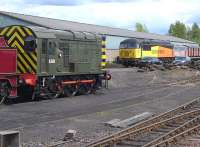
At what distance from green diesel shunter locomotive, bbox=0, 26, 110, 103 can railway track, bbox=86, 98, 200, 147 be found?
244 inches

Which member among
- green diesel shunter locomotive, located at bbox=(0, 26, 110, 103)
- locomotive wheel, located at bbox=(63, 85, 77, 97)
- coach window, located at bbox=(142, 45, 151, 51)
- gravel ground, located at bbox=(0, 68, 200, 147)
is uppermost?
coach window, located at bbox=(142, 45, 151, 51)

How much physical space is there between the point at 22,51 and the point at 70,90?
3.35 metres

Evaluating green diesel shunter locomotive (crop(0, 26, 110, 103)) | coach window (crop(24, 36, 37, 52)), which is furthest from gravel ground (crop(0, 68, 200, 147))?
coach window (crop(24, 36, 37, 52))

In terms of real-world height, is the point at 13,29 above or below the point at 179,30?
below

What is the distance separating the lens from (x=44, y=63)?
1989 centimetres

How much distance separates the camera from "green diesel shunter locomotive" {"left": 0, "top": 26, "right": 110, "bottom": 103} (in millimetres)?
18688

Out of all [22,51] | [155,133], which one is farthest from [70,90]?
[155,133]

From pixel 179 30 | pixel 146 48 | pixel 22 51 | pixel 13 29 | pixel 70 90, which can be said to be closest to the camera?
pixel 22 51

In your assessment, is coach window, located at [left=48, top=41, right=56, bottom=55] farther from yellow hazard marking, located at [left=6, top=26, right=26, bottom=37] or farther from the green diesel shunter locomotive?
yellow hazard marking, located at [left=6, top=26, right=26, bottom=37]

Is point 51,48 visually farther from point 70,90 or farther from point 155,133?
point 155,133

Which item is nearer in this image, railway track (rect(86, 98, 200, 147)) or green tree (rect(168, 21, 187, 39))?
railway track (rect(86, 98, 200, 147))

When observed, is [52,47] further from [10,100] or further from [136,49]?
[136,49]

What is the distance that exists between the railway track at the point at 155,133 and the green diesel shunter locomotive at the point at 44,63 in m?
6.20

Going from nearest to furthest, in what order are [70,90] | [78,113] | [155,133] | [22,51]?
[155,133] < [78,113] < [22,51] < [70,90]
